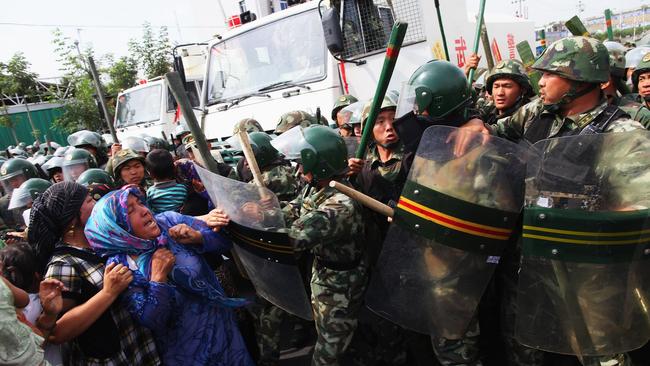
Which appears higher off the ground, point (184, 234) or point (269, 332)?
point (184, 234)

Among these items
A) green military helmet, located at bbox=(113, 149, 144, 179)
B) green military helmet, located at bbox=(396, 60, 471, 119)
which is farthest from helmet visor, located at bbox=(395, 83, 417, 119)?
green military helmet, located at bbox=(113, 149, 144, 179)

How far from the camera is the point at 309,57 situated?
5285 millimetres

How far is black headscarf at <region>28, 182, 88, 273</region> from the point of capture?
1906mm

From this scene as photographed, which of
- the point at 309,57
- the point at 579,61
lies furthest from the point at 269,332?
the point at 309,57

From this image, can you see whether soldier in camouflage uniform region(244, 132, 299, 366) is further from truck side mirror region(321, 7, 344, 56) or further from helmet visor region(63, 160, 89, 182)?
helmet visor region(63, 160, 89, 182)

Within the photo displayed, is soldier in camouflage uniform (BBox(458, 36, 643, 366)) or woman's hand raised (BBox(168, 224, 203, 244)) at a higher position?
soldier in camouflage uniform (BBox(458, 36, 643, 366))

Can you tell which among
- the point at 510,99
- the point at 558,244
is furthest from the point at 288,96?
the point at 558,244

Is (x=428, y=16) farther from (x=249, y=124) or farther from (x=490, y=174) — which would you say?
(x=490, y=174)

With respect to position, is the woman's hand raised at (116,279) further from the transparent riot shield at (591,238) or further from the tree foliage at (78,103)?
the tree foliage at (78,103)

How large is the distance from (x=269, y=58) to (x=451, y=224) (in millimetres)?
4381

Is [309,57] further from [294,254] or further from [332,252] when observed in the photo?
[294,254]

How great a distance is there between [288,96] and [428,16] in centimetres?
185

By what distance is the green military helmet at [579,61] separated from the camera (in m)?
2.17

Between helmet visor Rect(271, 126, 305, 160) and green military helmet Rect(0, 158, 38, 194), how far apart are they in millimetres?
3796
